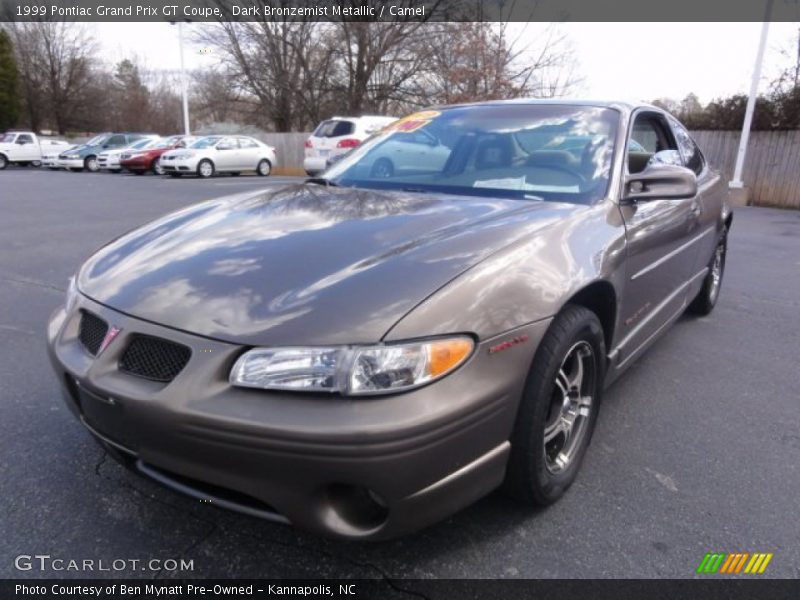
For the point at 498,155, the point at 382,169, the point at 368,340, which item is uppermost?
the point at 498,155

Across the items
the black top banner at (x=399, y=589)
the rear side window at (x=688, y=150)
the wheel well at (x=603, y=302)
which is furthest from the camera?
the rear side window at (x=688, y=150)

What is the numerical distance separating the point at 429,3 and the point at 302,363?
29.3 m

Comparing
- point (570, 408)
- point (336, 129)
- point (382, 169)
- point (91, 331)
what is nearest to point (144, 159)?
point (336, 129)

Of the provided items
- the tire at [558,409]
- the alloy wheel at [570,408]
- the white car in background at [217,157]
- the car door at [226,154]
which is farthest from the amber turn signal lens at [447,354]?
the car door at [226,154]

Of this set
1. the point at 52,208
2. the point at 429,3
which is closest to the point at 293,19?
the point at 429,3

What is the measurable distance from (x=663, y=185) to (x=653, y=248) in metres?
0.36

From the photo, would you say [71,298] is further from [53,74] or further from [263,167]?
[53,74]

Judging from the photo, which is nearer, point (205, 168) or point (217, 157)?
point (205, 168)

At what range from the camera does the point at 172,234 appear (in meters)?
2.26

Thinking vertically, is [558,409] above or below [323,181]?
below

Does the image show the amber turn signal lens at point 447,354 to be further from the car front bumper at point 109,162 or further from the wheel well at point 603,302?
the car front bumper at point 109,162

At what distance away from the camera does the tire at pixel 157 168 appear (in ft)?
63.6

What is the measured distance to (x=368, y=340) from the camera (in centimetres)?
150

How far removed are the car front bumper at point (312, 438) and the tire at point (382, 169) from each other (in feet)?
5.19
